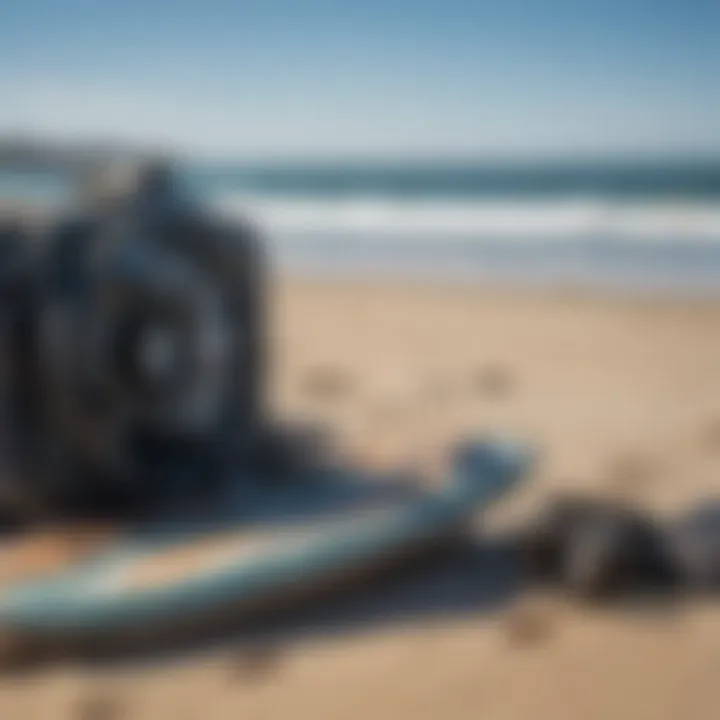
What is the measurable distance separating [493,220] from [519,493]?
7688 millimetres

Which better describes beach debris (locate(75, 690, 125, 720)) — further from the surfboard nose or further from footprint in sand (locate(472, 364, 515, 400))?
footprint in sand (locate(472, 364, 515, 400))

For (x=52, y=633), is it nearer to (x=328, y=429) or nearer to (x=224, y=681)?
(x=224, y=681)

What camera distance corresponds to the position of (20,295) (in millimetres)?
2426

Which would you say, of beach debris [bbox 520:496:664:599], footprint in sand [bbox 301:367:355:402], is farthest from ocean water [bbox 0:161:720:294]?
beach debris [bbox 520:496:664:599]

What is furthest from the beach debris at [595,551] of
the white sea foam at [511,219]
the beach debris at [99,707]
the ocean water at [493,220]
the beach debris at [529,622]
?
the white sea foam at [511,219]

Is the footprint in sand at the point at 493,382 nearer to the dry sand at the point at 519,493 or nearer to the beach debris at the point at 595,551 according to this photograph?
the dry sand at the point at 519,493

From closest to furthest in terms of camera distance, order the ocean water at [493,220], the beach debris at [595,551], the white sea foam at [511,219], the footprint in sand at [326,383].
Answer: the beach debris at [595,551] → the footprint in sand at [326,383] → the ocean water at [493,220] → the white sea foam at [511,219]

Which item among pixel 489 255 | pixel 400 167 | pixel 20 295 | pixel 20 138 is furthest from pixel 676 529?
pixel 400 167

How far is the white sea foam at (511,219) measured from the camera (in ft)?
28.6

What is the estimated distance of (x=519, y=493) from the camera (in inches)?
115

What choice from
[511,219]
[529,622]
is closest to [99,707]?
[529,622]

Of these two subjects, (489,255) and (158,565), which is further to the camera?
(489,255)

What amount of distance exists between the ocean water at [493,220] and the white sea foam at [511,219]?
0.02 m

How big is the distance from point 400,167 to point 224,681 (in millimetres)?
13574
